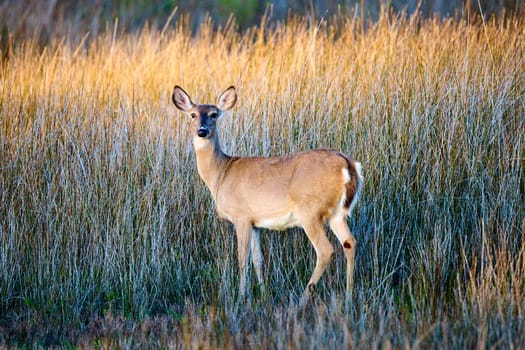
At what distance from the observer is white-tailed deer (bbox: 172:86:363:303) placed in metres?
6.85

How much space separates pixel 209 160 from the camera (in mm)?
7688

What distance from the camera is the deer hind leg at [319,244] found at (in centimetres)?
689

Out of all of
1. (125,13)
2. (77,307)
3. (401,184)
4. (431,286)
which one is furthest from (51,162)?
(125,13)

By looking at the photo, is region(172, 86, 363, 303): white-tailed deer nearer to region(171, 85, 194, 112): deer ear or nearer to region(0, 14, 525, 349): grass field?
region(171, 85, 194, 112): deer ear

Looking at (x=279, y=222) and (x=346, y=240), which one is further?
(x=279, y=222)

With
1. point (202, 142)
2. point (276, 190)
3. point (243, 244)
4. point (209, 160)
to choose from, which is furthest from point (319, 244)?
point (202, 142)

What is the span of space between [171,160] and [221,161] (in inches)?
35.8

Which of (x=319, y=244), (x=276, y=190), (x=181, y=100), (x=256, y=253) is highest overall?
(x=181, y=100)

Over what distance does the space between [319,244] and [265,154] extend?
173cm

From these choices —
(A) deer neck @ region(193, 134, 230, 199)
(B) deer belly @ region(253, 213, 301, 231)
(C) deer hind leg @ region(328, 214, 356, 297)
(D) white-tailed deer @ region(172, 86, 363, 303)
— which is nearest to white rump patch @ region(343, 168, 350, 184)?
(D) white-tailed deer @ region(172, 86, 363, 303)

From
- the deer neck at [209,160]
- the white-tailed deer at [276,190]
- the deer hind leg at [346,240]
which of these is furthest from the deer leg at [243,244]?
the deer hind leg at [346,240]

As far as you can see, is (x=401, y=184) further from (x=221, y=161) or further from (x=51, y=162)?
(x=51, y=162)

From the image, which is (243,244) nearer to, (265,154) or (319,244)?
(319,244)

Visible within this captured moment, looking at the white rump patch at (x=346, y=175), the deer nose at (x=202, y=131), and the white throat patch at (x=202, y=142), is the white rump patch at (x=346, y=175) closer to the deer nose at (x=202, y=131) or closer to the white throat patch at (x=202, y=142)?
the deer nose at (x=202, y=131)
